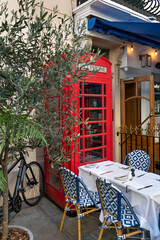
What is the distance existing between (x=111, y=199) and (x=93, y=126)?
1950 millimetres

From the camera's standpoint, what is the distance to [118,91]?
6008 millimetres

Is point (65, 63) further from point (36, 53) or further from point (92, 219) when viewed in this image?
point (92, 219)

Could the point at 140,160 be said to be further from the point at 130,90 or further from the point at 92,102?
the point at 130,90

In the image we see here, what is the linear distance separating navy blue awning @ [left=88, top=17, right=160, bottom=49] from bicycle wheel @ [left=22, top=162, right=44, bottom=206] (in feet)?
10.7

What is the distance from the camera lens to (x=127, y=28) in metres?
4.55

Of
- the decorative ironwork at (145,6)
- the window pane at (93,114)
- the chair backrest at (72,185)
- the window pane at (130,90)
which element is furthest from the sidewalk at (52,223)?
the decorative ironwork at (145,6)

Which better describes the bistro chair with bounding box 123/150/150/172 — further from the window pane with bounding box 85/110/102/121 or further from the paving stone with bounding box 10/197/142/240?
the paving stone with bounding box 10/197/142/240

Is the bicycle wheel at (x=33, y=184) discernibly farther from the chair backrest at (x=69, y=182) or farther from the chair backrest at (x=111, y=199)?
the chair backrest at (x=111, y=199)

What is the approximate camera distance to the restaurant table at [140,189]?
105 inches

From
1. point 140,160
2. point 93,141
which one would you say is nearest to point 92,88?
point 93,141

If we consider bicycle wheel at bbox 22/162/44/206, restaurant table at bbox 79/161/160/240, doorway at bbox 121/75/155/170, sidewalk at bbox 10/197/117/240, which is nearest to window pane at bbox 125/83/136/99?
doorway at bbox 121/75/155/170

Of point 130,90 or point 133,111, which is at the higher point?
point 130,90

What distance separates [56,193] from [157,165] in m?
3.41

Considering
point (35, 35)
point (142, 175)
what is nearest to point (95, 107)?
point (142, 175)
